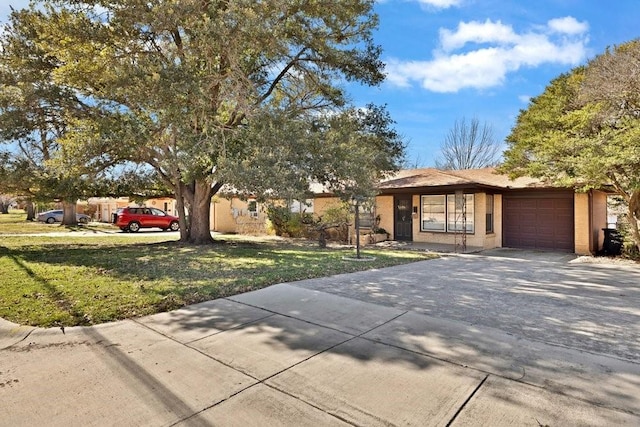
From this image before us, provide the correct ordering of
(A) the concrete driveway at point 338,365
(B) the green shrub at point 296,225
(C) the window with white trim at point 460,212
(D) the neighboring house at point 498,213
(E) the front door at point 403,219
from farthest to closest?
(B) the green shrub at point 296,225 < (E) the front door at point 403,219 < (C) the window with white trim at point 460,212 < (D) the neighboring house at point 498,213 < (A) the concrete driveway at point 338,365

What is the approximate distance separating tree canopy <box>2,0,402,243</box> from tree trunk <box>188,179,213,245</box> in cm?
238

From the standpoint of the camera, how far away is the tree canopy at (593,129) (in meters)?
9.45

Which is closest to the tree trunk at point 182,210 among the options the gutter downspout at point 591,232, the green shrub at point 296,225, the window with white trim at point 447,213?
the green shrub at point 296,225

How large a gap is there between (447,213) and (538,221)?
3315 mm

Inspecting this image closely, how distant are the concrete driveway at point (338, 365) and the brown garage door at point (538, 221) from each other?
28.7 feet

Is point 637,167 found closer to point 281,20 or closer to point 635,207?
point 635,207

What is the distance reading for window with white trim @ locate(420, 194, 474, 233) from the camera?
14.8 m

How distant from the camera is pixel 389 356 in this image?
11.9 feet

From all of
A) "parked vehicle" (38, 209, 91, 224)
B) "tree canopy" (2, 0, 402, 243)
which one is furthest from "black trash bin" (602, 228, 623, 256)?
"parked vehicle" (38, 209, 91, 224)

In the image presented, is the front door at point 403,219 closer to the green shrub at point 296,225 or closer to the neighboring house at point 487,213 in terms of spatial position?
the neighboring house at point 487,213

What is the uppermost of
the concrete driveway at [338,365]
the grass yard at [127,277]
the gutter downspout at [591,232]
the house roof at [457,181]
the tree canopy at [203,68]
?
the tree canopy at [203,68]

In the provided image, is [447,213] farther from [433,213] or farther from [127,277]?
[127,277]

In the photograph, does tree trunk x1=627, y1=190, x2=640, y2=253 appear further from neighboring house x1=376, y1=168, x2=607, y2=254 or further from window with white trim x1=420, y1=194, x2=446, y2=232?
window with white trim x1=420, y1=194, x2=446, y2=232

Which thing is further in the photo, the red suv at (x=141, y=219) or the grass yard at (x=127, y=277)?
the red suv at (x=141, y=219)
